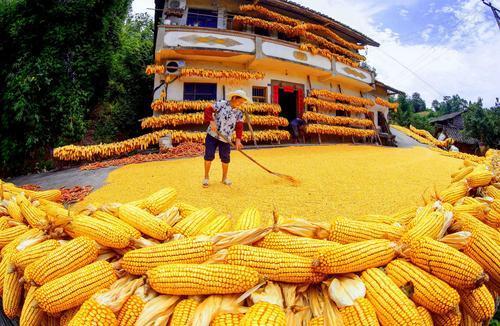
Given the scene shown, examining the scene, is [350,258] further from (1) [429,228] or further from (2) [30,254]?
(2) [30,254]

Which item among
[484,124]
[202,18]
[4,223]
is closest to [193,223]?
[4,223]

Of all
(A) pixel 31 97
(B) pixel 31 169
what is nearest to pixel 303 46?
(A) pixel 31 97

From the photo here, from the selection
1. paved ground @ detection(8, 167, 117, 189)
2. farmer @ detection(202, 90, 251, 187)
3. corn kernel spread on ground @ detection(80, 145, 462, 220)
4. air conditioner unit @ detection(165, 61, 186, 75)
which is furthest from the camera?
air conditioner unit @ detection(165, 61, 186, 75)

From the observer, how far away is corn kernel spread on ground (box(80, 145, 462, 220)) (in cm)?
440

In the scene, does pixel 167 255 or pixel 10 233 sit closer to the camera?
pixel 167 255

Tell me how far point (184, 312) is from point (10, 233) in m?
2.37

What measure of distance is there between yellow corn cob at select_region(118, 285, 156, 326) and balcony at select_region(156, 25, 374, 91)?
1246 centimetres

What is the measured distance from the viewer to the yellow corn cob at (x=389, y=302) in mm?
1528

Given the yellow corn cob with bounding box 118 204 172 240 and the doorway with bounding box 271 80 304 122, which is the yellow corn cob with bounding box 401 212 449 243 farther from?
the doorway with bounding box 271 80 304 122

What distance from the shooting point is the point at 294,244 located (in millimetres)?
2031

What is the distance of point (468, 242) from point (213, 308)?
180 cm

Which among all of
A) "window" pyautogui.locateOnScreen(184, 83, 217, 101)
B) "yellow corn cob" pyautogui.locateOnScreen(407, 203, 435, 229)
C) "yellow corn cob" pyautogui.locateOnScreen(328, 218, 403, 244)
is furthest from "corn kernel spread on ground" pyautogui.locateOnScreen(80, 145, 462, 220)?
"window" pyautogui.locateOnScreen(184, 83, 217, 101)

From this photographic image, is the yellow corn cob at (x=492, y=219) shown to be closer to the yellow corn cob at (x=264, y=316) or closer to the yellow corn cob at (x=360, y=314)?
the yellow corn cob at (x=360, y=314)

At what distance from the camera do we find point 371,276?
5.77 feet
